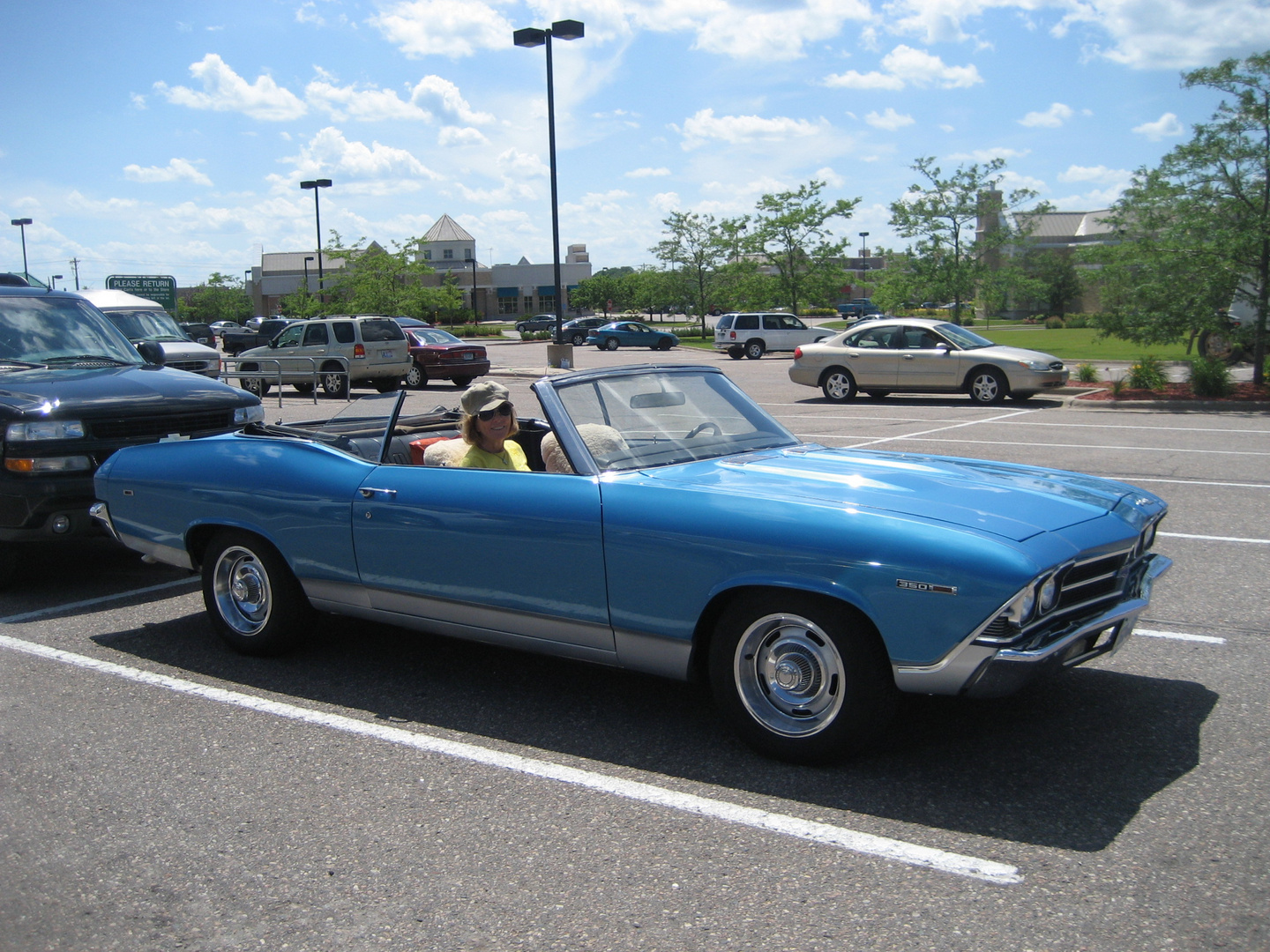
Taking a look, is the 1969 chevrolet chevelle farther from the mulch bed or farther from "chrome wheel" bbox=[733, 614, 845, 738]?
the mulch bed

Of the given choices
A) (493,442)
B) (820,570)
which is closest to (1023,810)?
(820,570)

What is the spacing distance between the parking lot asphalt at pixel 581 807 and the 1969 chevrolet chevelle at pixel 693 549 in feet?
0.87

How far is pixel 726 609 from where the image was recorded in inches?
150

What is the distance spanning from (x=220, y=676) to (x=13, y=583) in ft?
9.44

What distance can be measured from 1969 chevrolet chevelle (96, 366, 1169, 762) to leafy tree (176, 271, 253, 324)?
314 ft

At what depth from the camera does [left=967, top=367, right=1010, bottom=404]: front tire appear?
18.5 metres

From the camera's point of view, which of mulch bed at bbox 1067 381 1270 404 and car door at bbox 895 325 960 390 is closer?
mulch bed at bbox 1067 381 1270 404

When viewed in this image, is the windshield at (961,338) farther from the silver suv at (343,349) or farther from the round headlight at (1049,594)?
the round headlight at (1049,594)

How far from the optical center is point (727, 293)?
5709cm

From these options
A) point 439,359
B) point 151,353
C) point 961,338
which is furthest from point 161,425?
point 439,359

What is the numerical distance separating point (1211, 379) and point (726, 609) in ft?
55.0

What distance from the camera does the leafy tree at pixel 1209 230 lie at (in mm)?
17391

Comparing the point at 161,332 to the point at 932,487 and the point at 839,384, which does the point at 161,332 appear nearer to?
the point at 839,384

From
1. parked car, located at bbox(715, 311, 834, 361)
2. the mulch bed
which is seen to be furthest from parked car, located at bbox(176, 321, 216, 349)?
the mulch bed
